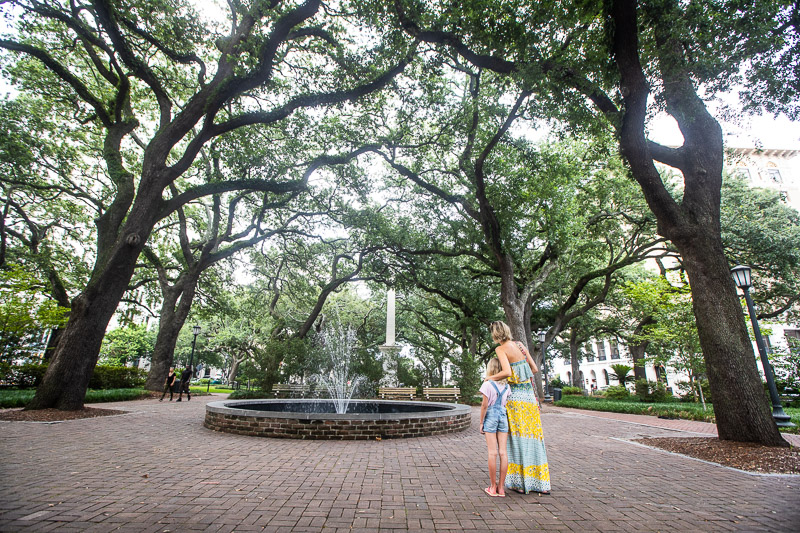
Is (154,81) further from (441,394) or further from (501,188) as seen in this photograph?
(441,394)

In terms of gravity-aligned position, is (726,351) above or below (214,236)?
below

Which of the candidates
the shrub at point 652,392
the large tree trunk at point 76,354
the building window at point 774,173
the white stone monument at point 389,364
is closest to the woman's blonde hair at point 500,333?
the large tree trunk at point 76,354

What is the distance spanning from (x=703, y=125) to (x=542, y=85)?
324 centimetres

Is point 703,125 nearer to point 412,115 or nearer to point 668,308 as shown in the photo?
point 412,115

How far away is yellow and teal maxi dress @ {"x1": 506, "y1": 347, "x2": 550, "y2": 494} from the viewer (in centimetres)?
384

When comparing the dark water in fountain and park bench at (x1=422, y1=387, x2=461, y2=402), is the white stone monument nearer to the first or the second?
park bench at (x1=422, y1=387, x2=461, y2=402)

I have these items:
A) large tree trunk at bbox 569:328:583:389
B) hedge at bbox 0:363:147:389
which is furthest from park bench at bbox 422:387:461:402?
hedge at bbox 0:363:147:389

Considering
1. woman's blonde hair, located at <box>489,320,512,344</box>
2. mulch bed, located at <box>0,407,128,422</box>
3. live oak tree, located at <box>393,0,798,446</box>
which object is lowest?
mulch bed, located at <box>0,407,128,422</box>

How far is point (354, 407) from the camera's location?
10758 mm

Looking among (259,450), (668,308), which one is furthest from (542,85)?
(668,308)

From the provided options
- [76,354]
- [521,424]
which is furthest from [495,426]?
[76,354]

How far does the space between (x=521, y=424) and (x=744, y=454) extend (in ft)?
14.0

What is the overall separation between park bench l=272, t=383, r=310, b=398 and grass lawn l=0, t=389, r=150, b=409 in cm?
515

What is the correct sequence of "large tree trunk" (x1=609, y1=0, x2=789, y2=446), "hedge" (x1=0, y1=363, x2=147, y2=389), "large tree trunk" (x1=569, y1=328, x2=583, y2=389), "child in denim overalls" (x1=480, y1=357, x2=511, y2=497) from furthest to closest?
"large tree trunk" (x1=569, y1=328, x2=583, y2=389), "hedge" (x1=0, y1=363, x2=147, y2=389), "large tree trunk" (x1=609, y1=0, x2=789, y2=446), "child in denim overalls" (x1=480, y1=357, x2=511, y2=497)
